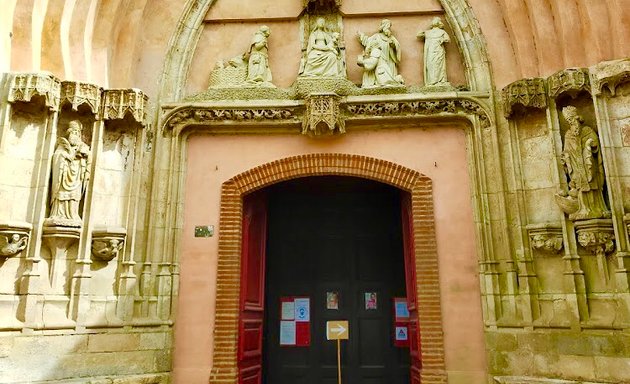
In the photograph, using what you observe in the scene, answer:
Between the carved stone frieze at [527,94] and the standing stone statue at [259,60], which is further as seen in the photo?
the standing stone statue at [259,60]

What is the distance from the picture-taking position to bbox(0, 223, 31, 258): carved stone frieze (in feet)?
16.7

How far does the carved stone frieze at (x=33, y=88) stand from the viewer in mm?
5379

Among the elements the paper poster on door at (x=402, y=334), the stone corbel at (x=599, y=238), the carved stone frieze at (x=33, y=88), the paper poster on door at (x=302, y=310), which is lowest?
the paper poster on door at (x=402, y=334)

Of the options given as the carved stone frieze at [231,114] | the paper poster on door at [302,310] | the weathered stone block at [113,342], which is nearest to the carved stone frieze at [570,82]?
the carved stone frieze at [231,114]

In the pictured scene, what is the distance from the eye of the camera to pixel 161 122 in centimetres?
639

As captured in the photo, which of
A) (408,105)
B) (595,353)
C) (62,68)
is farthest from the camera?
(408,105)

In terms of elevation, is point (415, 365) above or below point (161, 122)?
below

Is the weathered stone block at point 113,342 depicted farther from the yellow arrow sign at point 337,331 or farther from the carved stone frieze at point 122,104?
the carved stone frieze at point 122,104

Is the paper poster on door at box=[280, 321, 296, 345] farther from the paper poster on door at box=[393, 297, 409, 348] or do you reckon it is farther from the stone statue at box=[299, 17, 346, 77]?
the stone statue at box=[299, 17, 346, 77]

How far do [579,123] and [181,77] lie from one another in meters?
4.92

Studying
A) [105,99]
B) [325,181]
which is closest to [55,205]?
[105,99]

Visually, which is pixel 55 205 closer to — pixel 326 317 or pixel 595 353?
pixel 326 317

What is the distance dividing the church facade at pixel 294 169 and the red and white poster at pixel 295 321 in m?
0.11

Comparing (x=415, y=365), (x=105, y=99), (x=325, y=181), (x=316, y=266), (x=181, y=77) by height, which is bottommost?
(x=415, y=365)
